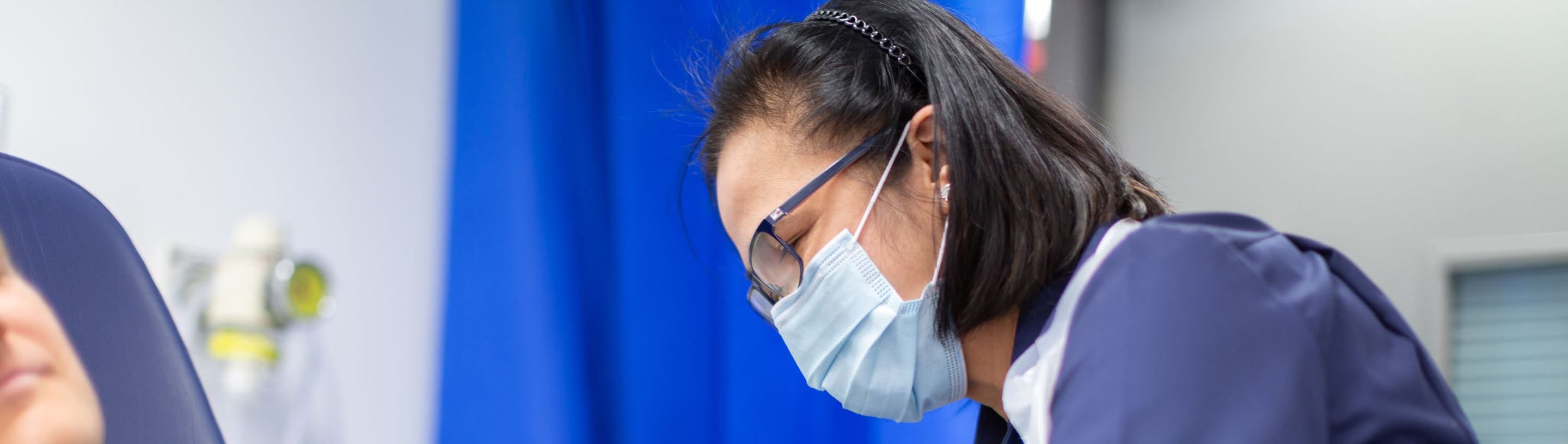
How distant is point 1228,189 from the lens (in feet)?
5.44

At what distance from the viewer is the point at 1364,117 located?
1.55 metres

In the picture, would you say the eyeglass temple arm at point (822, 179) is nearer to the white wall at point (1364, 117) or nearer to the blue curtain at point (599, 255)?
the blue curtain at point (599, 255)

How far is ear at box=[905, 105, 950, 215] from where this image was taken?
0.80 meters

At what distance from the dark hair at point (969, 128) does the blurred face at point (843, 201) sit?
2cm

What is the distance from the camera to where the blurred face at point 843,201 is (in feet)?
2.73

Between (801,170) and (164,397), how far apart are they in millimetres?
467

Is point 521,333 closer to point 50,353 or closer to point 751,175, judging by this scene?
point 751,175

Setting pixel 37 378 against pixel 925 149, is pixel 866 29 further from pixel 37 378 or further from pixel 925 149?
pixel 37 378

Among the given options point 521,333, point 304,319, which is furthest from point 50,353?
point 521,333

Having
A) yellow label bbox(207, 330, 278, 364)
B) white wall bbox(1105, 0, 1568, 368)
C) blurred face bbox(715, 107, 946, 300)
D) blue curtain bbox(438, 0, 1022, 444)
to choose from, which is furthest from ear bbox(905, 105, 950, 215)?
white wall bbox(1105, 0, 1568, 368)

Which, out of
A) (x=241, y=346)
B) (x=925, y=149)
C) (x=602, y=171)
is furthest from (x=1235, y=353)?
(x=602, y=171)

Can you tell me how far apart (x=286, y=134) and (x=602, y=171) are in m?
0.39

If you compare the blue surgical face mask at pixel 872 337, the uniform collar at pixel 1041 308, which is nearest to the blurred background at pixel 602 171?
the blue surgical face mask at pixel 872 337

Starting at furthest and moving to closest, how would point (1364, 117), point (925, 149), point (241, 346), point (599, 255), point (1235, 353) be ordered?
point (1364, 117) → point (599, 255) → point (925, 149) → point (241, 346) → point (1235, 353)
